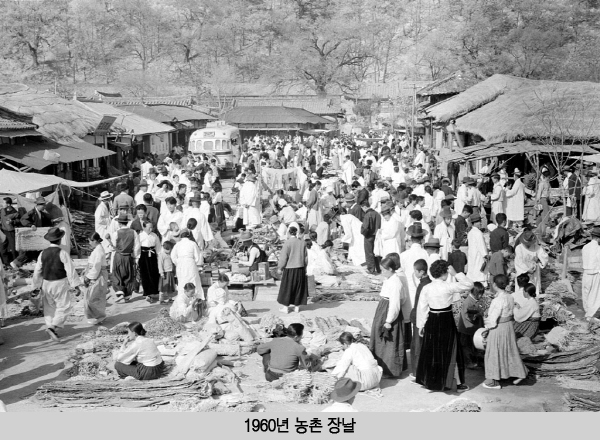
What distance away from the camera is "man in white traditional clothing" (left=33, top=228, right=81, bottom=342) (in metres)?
9.66

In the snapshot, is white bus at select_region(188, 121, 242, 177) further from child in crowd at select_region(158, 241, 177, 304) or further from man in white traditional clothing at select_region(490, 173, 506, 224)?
child in crowd at select_region(158, 241, 177, 304)

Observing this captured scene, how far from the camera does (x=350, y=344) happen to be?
25.8 ft

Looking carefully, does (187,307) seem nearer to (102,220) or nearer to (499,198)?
(102,220)

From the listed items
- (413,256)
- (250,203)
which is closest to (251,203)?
(250,203)

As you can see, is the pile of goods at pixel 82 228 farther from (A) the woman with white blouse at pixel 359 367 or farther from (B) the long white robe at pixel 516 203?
(B) the long white robe at pixel 516 203

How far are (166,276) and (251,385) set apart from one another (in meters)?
3.75

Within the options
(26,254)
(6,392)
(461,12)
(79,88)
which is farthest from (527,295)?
(79,88)

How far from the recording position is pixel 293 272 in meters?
10.7

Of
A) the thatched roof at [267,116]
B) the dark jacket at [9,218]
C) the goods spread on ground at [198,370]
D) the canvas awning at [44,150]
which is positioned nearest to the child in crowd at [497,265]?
the goods spread on ground at [198,370]

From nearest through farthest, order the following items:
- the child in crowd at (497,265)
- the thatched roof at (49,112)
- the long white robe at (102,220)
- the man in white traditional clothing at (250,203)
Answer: the child in crowd at (497,265) → the long white robe at (102,220) → the man in white traditional clothing at (250,203) → the thatched roof at (49,112)

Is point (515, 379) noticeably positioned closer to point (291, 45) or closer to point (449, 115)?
point (449, 115)

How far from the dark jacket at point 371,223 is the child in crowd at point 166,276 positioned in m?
3.64

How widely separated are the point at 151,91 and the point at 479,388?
55.9 m

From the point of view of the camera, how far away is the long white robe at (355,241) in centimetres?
1416
